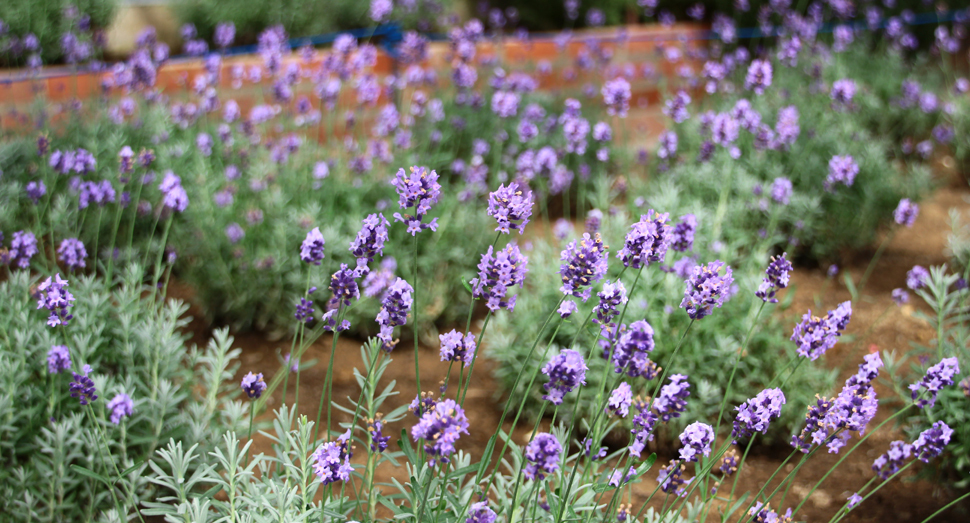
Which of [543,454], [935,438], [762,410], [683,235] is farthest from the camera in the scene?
[683,235]

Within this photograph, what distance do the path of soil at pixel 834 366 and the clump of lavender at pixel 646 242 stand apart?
120cm

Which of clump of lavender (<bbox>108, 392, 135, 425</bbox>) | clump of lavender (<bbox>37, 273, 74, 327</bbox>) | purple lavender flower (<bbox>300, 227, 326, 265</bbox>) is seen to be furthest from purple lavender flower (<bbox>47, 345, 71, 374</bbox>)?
purple lavender flower (<bbox>300, 227, 326, 265</bbox>)

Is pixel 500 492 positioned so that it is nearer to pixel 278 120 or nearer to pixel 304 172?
pixel 304 172

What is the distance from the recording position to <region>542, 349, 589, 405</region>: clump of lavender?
1.40m

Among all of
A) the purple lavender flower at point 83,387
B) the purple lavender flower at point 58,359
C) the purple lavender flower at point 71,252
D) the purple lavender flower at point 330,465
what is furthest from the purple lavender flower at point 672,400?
the purple lavender flower at point 71,252

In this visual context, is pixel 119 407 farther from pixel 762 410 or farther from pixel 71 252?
pixel 762 410

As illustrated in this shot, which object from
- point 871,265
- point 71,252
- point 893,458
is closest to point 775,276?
point 893,458

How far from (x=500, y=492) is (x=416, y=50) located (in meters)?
2.86

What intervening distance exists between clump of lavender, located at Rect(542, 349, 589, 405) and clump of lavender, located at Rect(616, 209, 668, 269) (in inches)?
10.2

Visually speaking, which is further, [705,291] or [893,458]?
[893,458]

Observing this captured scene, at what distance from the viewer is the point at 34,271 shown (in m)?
3.58

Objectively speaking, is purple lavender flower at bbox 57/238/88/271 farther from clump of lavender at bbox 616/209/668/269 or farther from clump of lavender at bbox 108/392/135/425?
clump of lavender at bbox 616/209/668/269

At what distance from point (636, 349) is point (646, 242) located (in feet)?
0.73

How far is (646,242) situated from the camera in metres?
1.54
